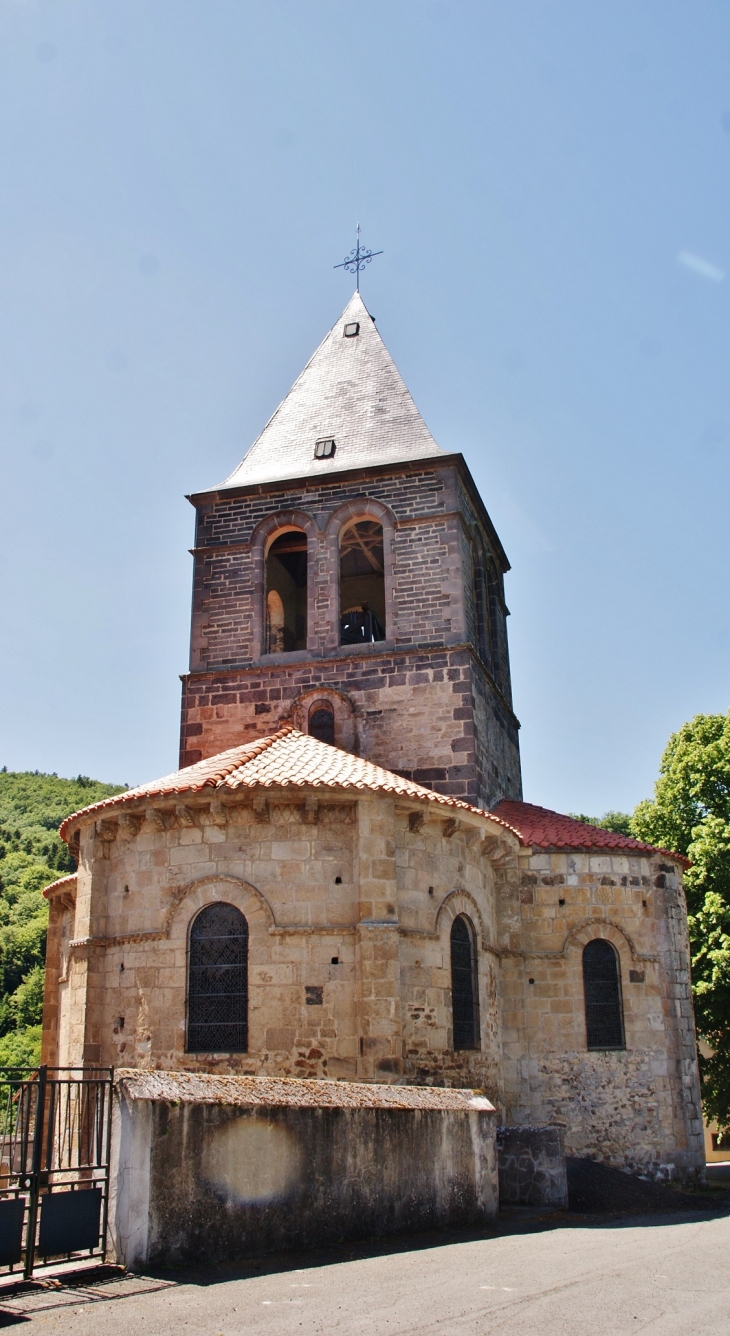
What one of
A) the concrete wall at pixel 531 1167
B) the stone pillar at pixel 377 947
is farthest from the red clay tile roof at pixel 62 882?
the concrete wall at pixel 531 1167

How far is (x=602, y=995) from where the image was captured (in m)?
15.8

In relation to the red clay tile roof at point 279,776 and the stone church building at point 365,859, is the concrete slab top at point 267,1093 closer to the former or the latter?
the stone church building at point 365,859

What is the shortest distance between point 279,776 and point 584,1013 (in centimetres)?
618

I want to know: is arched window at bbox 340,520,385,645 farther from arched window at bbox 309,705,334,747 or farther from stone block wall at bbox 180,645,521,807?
arched window at bbox 309,705,334,747

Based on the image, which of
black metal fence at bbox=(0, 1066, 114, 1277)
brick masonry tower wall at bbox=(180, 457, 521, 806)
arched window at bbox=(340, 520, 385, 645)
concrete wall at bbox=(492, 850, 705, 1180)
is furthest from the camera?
arched window at bbox=(340, 520, 385, 645)

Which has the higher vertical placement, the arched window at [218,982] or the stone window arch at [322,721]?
the stone window arch at [322,721]

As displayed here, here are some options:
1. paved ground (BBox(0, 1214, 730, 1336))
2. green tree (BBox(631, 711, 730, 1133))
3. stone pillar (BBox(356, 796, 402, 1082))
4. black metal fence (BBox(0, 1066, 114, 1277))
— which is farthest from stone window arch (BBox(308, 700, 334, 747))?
black metal fence (BBox(0, 1066, 114, 1277))

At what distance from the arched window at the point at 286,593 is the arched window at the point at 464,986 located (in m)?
6.86

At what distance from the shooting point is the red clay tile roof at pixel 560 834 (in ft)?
52.8

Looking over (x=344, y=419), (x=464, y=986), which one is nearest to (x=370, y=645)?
(x=344, y=419)

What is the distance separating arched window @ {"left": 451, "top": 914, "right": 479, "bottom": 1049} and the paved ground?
4715 mm

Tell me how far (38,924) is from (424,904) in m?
55.8

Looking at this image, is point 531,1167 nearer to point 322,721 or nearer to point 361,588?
point 322,721

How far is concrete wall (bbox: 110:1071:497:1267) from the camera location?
739cm
